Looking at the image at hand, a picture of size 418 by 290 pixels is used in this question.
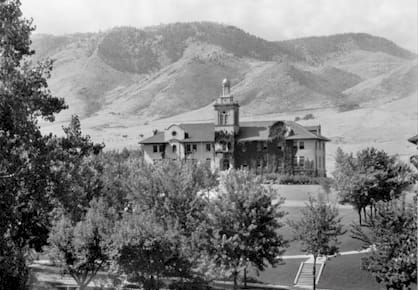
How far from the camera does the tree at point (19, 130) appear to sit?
2502 cm

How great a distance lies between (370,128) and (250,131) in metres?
64.3

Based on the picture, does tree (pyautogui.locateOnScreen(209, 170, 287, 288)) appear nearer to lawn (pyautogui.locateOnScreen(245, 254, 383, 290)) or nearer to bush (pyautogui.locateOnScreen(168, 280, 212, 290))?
bush (pyautogui.locateOnScreen(168, 280, 212, 290))

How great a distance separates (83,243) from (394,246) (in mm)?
18066

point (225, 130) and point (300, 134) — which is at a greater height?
point (225, 130)

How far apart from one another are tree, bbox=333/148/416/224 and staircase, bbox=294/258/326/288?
31.0ft

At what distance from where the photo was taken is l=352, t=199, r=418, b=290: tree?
2928 cm

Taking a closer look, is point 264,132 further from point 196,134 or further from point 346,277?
point 346,277

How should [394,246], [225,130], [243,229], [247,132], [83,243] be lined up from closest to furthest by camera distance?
1. [394,246]
2. [83,243]
3. [243,229]
4. [225,130]
5. [247,132]

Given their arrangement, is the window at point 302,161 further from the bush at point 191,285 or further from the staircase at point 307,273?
the bush at point 191,285

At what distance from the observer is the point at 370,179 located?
5812 centimetres

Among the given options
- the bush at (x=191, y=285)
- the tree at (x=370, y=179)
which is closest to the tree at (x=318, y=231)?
the bush at (x=191, y=285)

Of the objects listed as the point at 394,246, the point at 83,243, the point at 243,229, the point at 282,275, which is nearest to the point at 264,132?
the point at 282,275

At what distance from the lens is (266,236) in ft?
132

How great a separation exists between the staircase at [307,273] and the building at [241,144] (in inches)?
1544
